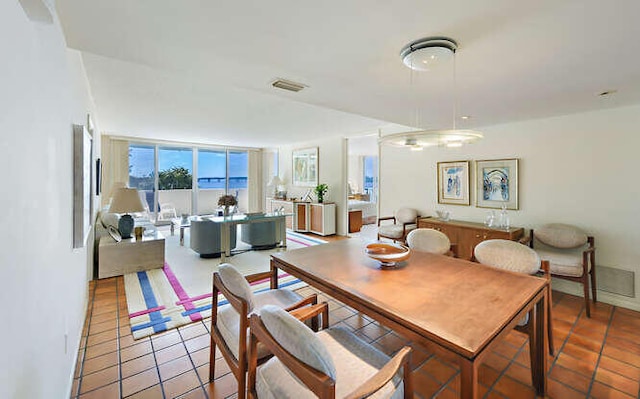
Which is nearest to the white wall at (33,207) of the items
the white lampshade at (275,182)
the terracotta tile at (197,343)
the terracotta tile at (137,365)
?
the terracotta tile at (137,365)

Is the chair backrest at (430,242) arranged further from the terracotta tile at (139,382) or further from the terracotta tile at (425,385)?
the terracotta tile at (139,382)

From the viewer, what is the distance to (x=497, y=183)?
12.5 ft

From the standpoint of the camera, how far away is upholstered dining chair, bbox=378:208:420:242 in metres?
4.32

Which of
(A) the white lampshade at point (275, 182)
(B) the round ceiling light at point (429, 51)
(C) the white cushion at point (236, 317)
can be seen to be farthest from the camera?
(A) the white lampshade at point (275, 182)

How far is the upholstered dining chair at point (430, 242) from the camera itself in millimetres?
2605

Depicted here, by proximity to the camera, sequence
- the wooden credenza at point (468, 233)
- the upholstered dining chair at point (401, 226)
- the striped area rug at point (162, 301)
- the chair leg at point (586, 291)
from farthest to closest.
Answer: the upholstered dining chair at point (401, 226), the wooden credenza at point (468, 233), the chair leg at point (586, 291), the striped area rug at point (162, 301)

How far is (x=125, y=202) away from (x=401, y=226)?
13.1 feet

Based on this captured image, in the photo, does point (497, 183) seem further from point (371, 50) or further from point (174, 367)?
point (174, 367)

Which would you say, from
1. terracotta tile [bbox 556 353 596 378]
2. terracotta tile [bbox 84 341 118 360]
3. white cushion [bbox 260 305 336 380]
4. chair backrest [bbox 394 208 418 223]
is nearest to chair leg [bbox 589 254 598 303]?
terracotta tile [bbox 556 353 596 378]

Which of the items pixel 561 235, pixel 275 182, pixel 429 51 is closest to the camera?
pixel 429 51

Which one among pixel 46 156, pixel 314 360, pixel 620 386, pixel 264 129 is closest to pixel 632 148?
pixel 620 386

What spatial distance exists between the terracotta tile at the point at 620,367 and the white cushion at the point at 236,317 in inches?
89.7

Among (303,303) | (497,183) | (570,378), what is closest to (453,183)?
(497,183)

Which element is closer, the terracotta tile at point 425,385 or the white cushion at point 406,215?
the terracotta tile at point 425,385
